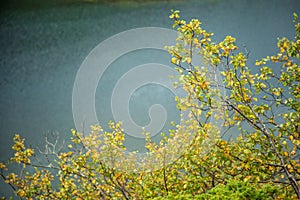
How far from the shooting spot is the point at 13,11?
6.39 metres

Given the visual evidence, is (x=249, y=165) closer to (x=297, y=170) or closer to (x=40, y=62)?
(x=297, y=170)

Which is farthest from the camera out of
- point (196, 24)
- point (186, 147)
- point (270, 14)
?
point (270, 14)

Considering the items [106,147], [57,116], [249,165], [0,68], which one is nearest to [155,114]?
[57,116]

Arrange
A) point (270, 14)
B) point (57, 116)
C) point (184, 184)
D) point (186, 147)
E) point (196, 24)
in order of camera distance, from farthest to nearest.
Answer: point (57, 116)
point (270, 14)
point (186, 147)
point (184, 184)
point (196, 24)

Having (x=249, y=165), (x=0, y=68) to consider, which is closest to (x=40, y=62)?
(x=0, y=68)

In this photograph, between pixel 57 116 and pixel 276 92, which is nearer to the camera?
pixel 276 92

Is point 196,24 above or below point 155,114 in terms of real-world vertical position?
below

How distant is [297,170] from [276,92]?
19.8 inches

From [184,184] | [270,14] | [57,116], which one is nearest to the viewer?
[184,184]

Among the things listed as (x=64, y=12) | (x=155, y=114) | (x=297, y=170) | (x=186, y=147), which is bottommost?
(x=297, y=170)

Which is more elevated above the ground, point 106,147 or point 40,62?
point 40,62

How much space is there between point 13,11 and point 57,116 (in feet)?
5.96

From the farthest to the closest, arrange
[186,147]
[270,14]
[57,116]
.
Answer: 1. [57,116]
2. [270,14]
3. [186,147]

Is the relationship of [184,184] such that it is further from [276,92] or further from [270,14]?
[270,14]
